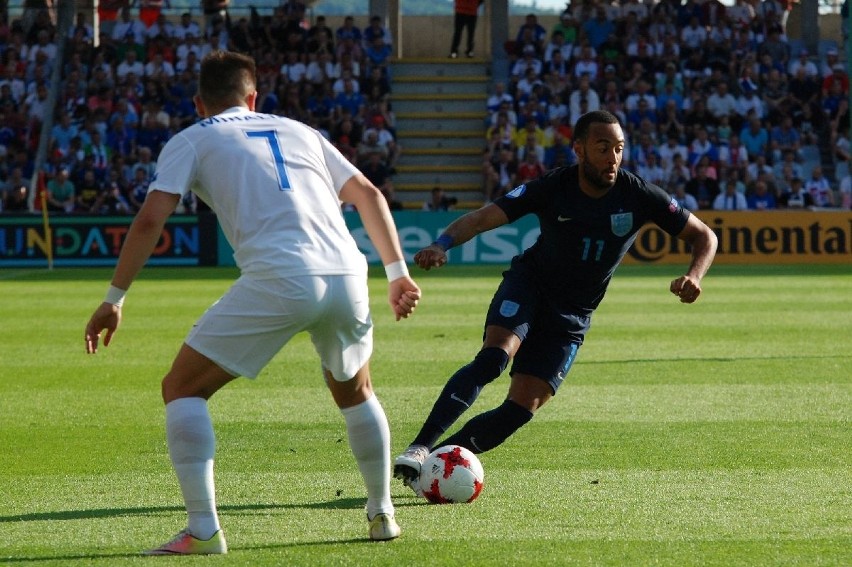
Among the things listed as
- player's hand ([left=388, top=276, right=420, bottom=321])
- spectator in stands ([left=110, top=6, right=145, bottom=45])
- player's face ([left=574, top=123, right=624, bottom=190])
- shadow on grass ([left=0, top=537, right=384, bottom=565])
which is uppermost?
player's face ([left=574, top=123, right=624, bottom=190])

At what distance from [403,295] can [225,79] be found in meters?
1.12

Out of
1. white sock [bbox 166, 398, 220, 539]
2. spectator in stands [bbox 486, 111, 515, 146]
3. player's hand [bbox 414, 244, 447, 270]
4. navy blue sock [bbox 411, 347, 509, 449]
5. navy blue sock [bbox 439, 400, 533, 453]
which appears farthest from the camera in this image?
spectator in stands [bbox 486, 111, 515, 146]

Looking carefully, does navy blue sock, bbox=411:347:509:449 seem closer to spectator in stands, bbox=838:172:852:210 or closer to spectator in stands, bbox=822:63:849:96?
spectator in stands, bbox=838:172:852:210

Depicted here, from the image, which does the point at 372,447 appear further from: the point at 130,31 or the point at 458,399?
the point at 130,31

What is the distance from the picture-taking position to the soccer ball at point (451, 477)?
652 cm

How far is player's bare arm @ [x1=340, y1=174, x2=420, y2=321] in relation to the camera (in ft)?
17.7

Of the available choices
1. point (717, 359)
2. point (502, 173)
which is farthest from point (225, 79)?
point (502, 173)

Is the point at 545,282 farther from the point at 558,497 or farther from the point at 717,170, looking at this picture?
the point at 717,170

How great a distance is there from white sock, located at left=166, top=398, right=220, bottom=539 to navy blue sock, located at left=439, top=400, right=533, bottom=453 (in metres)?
1.86

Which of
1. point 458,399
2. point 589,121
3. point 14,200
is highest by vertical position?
point 589,121

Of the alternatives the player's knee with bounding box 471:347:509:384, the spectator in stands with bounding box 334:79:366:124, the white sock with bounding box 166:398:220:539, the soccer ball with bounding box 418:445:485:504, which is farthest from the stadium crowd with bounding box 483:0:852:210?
the white sock with bounding box 166:398:220:539

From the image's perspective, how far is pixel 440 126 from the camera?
→ 3512cm

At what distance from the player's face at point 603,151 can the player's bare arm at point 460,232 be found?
51 centimetres

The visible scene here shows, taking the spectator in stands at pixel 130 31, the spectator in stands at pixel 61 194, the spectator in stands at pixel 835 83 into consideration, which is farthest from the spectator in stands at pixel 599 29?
the spectator in stands at pixel 61 194
